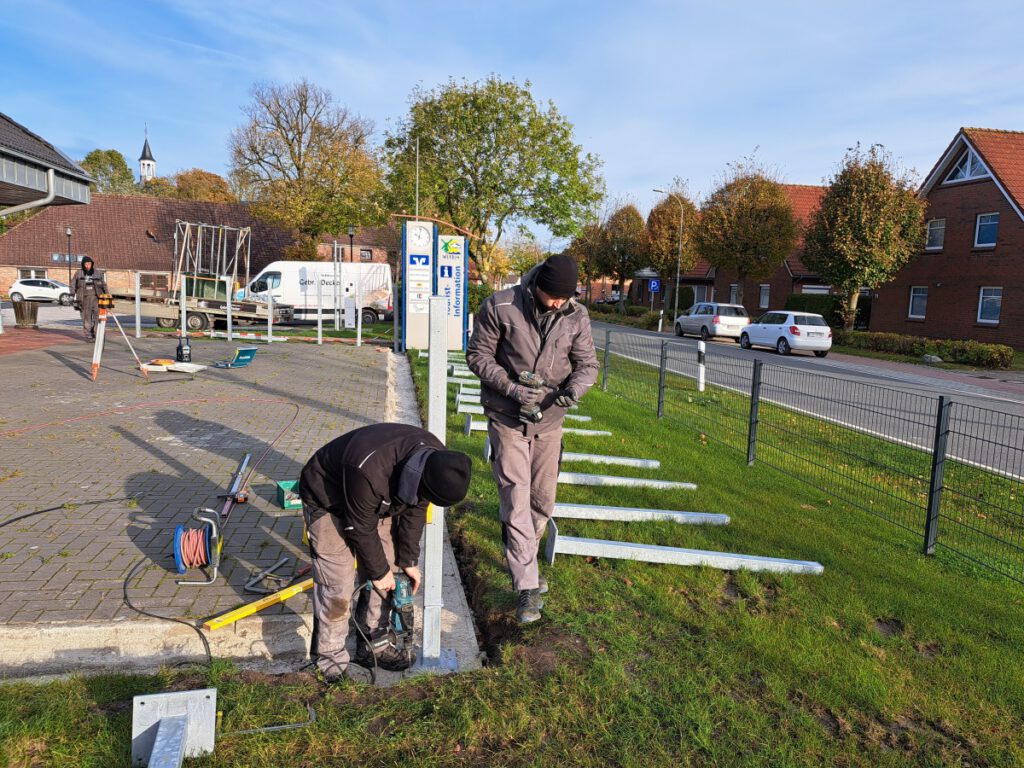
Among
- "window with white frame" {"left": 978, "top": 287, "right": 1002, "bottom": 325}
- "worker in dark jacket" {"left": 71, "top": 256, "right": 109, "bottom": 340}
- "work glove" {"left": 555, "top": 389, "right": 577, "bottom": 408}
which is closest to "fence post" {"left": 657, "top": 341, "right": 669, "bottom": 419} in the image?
"work glove" {"left": 555, "top": 389, "right": 577, "bottom": 408}

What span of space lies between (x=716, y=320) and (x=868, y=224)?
6786 mm

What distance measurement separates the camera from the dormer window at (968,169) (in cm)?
2664

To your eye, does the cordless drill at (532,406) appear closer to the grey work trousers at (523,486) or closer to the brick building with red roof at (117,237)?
the grey work trousers at (523,486)

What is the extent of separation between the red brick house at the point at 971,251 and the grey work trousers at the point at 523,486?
27.3 m

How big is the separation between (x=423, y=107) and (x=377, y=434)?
97.1ft

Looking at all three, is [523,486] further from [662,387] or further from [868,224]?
[868,224]

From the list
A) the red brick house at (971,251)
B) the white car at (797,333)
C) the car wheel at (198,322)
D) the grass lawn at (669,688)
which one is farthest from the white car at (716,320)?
the grass lawn at (669,688)

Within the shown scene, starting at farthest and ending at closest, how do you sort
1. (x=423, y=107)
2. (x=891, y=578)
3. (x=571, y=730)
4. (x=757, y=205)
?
(x=757, y=205)
(x=423, y=107)
(x=891, y=578)
(x=571, y=730)

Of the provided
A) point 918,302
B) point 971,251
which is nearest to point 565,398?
point 971,251

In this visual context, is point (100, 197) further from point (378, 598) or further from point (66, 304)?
point (378, 598)

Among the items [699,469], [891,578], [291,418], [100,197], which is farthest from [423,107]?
[100,197]

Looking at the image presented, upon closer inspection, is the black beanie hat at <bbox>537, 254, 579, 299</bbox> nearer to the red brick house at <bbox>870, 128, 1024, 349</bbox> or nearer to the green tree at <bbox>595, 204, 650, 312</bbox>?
the red brick house at <bbox>870, 128, 1024, 349</bbox>

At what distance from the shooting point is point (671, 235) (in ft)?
137

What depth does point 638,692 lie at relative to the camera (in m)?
3.08
